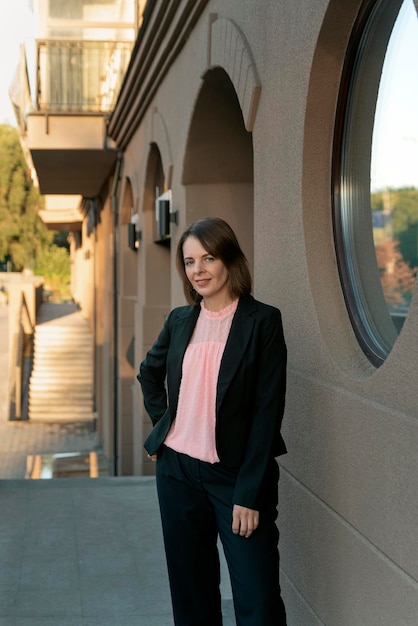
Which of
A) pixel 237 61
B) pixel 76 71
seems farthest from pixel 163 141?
pixel 76 71

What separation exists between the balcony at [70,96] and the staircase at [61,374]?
9646 mm

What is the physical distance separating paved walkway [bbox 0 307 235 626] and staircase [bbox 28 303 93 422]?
14083 millimetres

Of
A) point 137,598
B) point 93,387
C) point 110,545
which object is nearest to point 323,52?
point 137,598

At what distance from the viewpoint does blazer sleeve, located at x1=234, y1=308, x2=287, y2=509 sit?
2.96 m

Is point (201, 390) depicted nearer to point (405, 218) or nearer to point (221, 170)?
point (405, 218)

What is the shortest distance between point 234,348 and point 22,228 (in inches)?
2277

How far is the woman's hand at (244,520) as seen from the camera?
9.64 feet

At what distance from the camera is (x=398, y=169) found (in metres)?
3.13

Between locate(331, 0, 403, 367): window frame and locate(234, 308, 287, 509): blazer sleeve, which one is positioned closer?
locate(234, 308, 287, 509): blazer sleeve

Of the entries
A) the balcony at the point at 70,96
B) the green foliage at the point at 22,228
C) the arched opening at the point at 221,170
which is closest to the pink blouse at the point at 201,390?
the arched opening at the point at 221,170

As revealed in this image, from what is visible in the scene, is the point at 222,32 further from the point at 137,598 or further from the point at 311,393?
the point at 137,598

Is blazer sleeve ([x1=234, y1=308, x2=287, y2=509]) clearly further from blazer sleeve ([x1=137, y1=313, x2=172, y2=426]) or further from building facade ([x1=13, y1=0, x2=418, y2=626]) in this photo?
blazer sleeve ([x1=137, y1=313, x2=172, y2=426])

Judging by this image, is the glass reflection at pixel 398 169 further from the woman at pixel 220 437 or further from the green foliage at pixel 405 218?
the woman at pixel 220 437

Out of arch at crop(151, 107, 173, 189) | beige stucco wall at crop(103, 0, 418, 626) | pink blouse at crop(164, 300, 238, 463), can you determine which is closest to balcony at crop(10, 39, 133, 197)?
arch at crop(151, 107, 173, 189)
